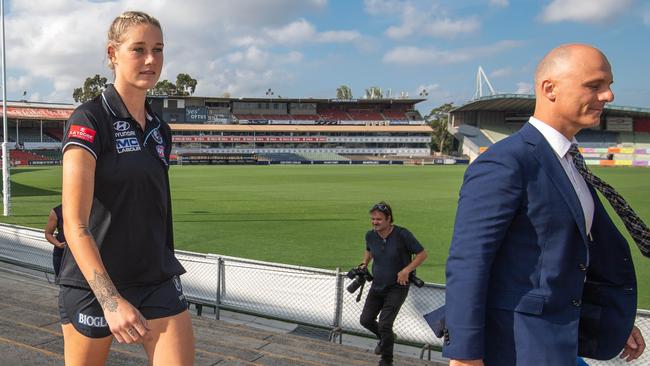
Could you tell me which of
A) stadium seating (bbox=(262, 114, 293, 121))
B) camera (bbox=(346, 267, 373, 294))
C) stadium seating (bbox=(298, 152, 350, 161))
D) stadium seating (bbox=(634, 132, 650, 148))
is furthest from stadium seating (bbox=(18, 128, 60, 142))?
stadium seating (bbox=(634, 132, 650, 148))

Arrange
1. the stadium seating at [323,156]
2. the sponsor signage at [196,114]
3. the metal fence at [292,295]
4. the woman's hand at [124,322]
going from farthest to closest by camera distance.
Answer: the sponsor signage at [196,114] < the stadium seating at [323,156] < the metal fence at [292,295] < the woman's hand at [124,322]

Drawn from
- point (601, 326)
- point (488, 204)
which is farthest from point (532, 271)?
point (601, 326)

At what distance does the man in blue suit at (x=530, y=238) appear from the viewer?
1669mm

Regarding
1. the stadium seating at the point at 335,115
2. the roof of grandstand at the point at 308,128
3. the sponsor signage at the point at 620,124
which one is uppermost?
the stadium seating at the point at 335,115

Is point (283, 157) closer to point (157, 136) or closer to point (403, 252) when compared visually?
point (403, 252)

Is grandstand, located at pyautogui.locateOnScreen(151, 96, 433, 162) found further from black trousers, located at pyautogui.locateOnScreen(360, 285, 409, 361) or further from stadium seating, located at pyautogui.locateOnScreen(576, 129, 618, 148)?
black trousers, located at pyautogui.locateOnScreen(360, 285, 409, 361)

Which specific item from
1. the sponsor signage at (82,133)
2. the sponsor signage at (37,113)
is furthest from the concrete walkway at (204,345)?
the sponsor signage at (37,113)

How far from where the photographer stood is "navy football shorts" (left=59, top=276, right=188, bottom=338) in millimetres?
1874

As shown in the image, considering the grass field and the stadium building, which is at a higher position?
the stadium building

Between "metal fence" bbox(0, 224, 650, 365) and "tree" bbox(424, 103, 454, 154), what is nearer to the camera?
"metal fence" bbox(0, 224, 650, 365)

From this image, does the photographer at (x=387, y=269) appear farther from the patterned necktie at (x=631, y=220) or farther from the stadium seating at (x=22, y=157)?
the stadium seating at (x=22, y=157)

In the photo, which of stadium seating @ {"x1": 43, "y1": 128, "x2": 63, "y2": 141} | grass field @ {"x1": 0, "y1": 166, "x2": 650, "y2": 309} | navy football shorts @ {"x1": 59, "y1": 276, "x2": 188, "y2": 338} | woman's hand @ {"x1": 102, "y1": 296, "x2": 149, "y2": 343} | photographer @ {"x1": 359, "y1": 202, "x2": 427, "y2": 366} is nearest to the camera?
woman's hand @ {"x1": 102, "y1": 296, "x2": 149, "y2": 343}

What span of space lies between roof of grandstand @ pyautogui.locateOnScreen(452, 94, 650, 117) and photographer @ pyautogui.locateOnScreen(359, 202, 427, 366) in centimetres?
7341

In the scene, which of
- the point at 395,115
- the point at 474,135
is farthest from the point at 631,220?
the point at 395,115
